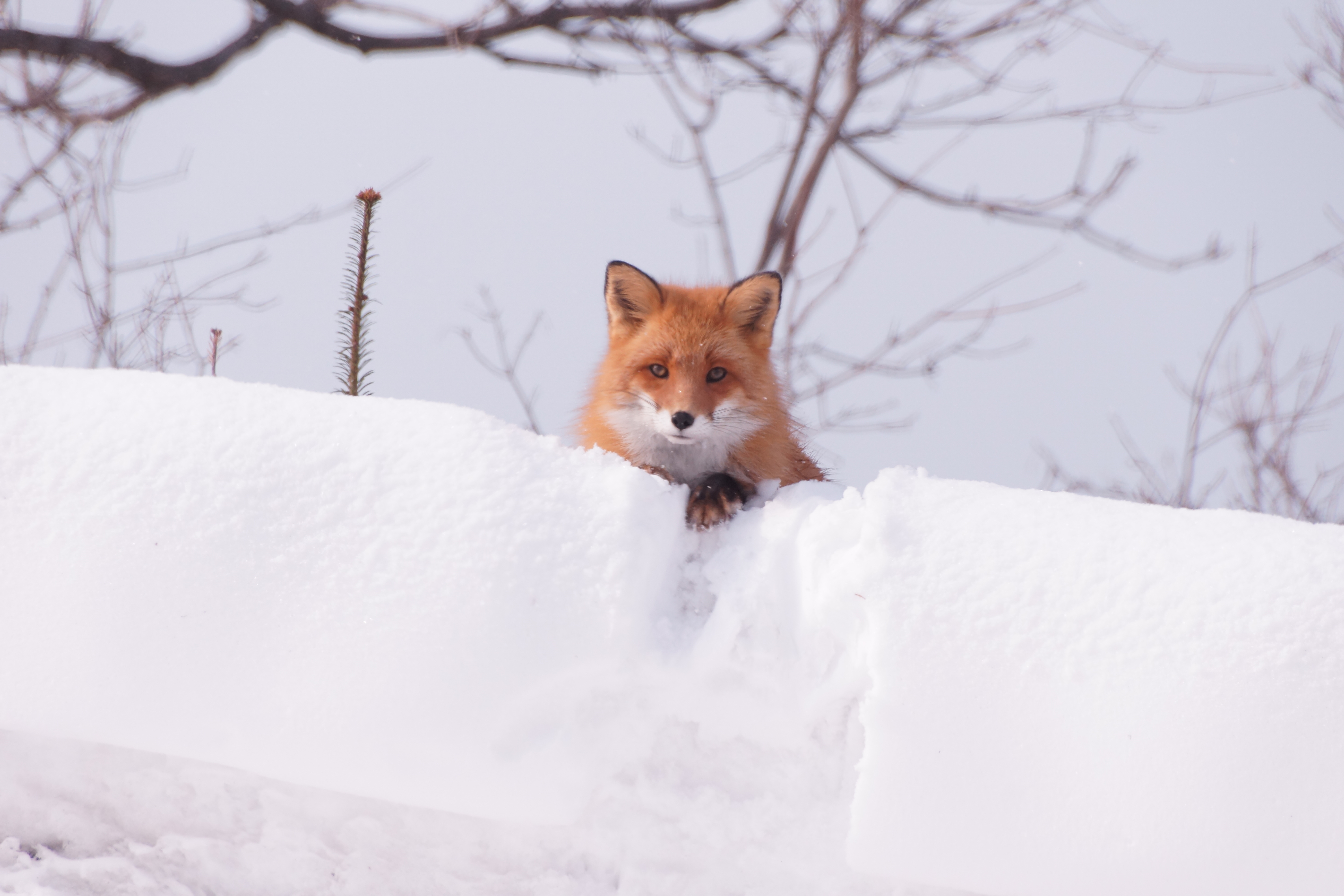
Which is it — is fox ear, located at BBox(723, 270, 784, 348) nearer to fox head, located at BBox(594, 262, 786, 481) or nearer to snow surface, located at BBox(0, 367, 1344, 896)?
fox head, located at BBox(594, 262, 786, 481)

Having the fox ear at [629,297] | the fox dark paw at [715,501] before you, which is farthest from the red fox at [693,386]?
the fox dark paw at [715,501]

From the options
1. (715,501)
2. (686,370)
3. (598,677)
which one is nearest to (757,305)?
(686,370)

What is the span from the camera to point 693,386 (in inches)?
117

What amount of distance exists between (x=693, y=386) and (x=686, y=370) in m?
0.08

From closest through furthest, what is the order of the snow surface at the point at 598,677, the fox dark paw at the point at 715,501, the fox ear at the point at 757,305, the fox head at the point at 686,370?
1. the snow surface at the point at 598,677
2. the fox dark paw at the point at 715,501
3. the fox head at the point at 686,370
4. the fox ear at the point at 757,305

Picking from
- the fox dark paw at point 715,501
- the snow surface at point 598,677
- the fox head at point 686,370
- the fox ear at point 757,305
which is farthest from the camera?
the fox ear at point 757,305

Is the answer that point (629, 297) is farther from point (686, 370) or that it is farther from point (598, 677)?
point (598, 677)

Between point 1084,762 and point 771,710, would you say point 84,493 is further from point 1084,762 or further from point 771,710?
point 1084,762

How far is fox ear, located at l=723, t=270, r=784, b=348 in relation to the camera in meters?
3.13

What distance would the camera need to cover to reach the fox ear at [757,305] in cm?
313

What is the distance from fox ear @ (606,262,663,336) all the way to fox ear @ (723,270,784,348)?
269 mm

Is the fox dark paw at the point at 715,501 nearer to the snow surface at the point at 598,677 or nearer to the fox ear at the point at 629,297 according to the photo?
the snow surface at the point at 598,677

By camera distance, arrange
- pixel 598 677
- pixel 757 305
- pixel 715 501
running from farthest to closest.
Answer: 1. pixel 757 305
2. pixel 715 501
3. pixel 598 677

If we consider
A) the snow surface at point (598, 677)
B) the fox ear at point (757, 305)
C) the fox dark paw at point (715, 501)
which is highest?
the fox ear at point (757, 305)
